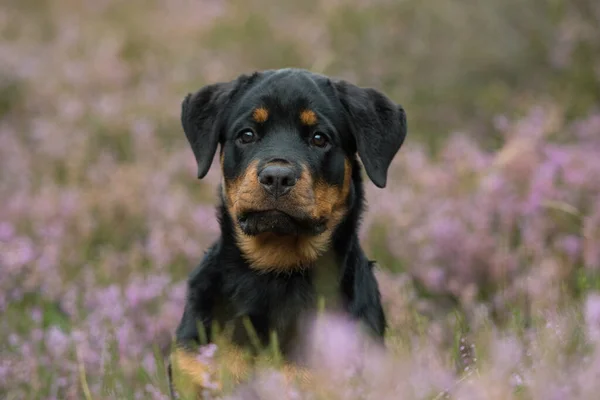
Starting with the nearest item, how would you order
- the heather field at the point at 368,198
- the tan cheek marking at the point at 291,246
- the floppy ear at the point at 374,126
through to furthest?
the heather field at the point at 368,198 < the tan cheek marking at the point at 291,246 < the floppy ear at the point at 374,126

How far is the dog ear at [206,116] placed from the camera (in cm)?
400

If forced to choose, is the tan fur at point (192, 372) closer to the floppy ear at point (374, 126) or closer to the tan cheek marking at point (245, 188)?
the tan cheek marking at point (245, 188)

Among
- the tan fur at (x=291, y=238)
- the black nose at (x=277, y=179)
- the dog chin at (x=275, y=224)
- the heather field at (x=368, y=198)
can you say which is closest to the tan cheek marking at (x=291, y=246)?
the tan fur at (x=291, y=238)

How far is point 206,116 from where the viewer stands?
4.07 metres

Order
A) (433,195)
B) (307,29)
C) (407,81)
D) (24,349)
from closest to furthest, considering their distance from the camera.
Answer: (24,349) → (433,195) → (407,81) → (307,29)

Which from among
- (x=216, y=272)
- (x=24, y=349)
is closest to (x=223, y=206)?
(x=216, y=272)

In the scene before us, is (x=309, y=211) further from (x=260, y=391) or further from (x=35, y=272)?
(x=35, y=272)

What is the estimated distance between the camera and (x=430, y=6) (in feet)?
33.3

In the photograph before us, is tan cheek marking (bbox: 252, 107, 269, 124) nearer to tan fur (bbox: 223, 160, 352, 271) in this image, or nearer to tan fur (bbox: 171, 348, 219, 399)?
tan fur (bbox: 223, 160, 352, 271)

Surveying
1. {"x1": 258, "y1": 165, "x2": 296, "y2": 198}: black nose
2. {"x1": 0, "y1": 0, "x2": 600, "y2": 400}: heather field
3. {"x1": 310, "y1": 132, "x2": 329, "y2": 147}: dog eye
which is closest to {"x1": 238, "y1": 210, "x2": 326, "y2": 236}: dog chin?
{"x1": 258, "y1": 165, "x2": 296, "y2": 198}: black nose

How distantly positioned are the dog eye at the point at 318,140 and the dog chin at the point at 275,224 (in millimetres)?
373

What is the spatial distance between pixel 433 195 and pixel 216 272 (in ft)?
10.2

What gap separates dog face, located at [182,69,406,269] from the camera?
3.52 meters

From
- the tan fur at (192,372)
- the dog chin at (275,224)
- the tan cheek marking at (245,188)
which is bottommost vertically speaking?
the tan fur at (192,372)
